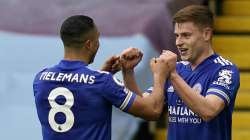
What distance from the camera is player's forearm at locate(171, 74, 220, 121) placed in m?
4.41

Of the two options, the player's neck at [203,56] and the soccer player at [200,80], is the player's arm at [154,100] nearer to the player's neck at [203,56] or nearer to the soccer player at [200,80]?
the soccer player at [200,80]

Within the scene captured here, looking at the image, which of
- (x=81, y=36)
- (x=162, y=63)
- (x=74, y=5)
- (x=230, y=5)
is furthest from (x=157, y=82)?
(x=230, y=5)

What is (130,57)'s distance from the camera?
4.81 meters

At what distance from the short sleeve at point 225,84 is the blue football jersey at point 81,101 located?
1.48 ft

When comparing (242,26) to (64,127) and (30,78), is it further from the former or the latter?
(64,127)

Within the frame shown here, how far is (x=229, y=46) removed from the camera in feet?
28.5

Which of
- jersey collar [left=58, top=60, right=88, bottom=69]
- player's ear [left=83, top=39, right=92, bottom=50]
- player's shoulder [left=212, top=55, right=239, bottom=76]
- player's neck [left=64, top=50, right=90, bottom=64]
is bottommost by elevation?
player's shoulder [left=212, top=55, right=239, bottom=76]

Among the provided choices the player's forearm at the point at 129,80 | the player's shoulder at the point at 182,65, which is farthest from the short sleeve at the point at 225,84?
the player's forearm at the point at 129,80

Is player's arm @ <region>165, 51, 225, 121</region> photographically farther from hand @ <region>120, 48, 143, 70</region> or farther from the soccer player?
hand @ <region>120, 48, 143, 70</region>

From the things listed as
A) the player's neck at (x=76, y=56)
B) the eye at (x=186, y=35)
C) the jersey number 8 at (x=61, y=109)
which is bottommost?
the jersey number 8 at (x=61, y=109)

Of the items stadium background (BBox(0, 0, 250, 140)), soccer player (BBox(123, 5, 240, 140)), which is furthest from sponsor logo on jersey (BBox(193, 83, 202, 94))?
stadium background (BBox(0, 0, 250, 140))

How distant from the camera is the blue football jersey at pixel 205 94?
4566 millimetres

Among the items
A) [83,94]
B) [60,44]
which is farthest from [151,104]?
[60,44]

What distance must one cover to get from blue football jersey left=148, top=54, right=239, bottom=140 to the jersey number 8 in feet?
2.03
